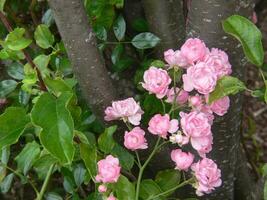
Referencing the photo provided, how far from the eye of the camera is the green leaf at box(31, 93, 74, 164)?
2.94 ft

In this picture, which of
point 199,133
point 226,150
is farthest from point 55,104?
point 226,150

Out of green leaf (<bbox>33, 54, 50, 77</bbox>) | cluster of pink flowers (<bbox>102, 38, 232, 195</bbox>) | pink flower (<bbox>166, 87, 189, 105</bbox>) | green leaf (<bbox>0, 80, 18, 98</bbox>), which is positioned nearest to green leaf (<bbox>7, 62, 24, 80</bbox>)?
green leaf (<bbox>0, 80, 18, 98</bbox>)

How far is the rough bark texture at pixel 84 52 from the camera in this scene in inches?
41.5

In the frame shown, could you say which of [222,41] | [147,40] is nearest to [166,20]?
[147,40]

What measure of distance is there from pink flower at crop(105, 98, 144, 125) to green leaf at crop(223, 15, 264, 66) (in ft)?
0.82

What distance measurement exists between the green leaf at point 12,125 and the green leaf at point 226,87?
367mm

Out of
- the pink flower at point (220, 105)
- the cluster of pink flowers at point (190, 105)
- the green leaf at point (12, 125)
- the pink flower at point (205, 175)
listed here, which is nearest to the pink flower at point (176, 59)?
the cluster of pink flowers at point (190, 105)

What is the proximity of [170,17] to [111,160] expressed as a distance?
42cm

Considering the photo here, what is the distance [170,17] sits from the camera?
1301mm

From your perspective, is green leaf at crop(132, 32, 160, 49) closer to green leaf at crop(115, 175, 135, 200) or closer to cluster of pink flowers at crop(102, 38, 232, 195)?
cluster of pink flowers at crop(102, 38, 232, 195)

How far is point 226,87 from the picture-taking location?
1025mm

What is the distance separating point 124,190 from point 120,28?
1.43ft

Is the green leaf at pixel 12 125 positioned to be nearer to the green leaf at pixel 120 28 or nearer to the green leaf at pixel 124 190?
the green leaf at pixel 124 190

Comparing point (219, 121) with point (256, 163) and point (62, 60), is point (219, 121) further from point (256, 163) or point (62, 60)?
point (256, 163)
